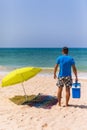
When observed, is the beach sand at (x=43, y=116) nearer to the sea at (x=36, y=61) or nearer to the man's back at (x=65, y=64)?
the man's back at (x=65, y=64)

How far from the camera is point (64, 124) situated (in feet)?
22.4

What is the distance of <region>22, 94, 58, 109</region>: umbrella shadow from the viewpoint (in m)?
8.59

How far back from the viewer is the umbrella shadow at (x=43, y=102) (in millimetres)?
8586

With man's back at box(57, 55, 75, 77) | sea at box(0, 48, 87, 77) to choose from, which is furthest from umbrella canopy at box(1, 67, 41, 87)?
sea at box(0, 48, 87, 77)

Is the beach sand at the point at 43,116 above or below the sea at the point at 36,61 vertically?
above

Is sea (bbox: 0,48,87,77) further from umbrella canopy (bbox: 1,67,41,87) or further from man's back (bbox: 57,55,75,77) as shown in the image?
→ man's back (bbox: 57,55,75,77)

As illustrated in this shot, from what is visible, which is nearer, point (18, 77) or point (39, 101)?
point (18, 77)

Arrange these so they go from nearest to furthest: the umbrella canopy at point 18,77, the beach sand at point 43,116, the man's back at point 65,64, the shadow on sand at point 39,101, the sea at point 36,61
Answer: the beach sand at point 43,116
the man's back at point 65,64
the umbrella canopy at point 18,77
the shadow on sand at point 39,101
the sea at point 36,61

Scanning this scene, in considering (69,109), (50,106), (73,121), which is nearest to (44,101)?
(50,106)

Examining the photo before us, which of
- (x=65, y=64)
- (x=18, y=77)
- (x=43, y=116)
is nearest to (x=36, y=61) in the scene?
(x=18, y=77)

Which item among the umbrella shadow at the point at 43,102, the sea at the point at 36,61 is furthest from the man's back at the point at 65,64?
the sea at the point at 36,61

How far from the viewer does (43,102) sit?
353 inches

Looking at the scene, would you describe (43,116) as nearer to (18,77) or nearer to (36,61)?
(18,77)

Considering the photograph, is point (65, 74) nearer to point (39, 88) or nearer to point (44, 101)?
point (44, 101)
